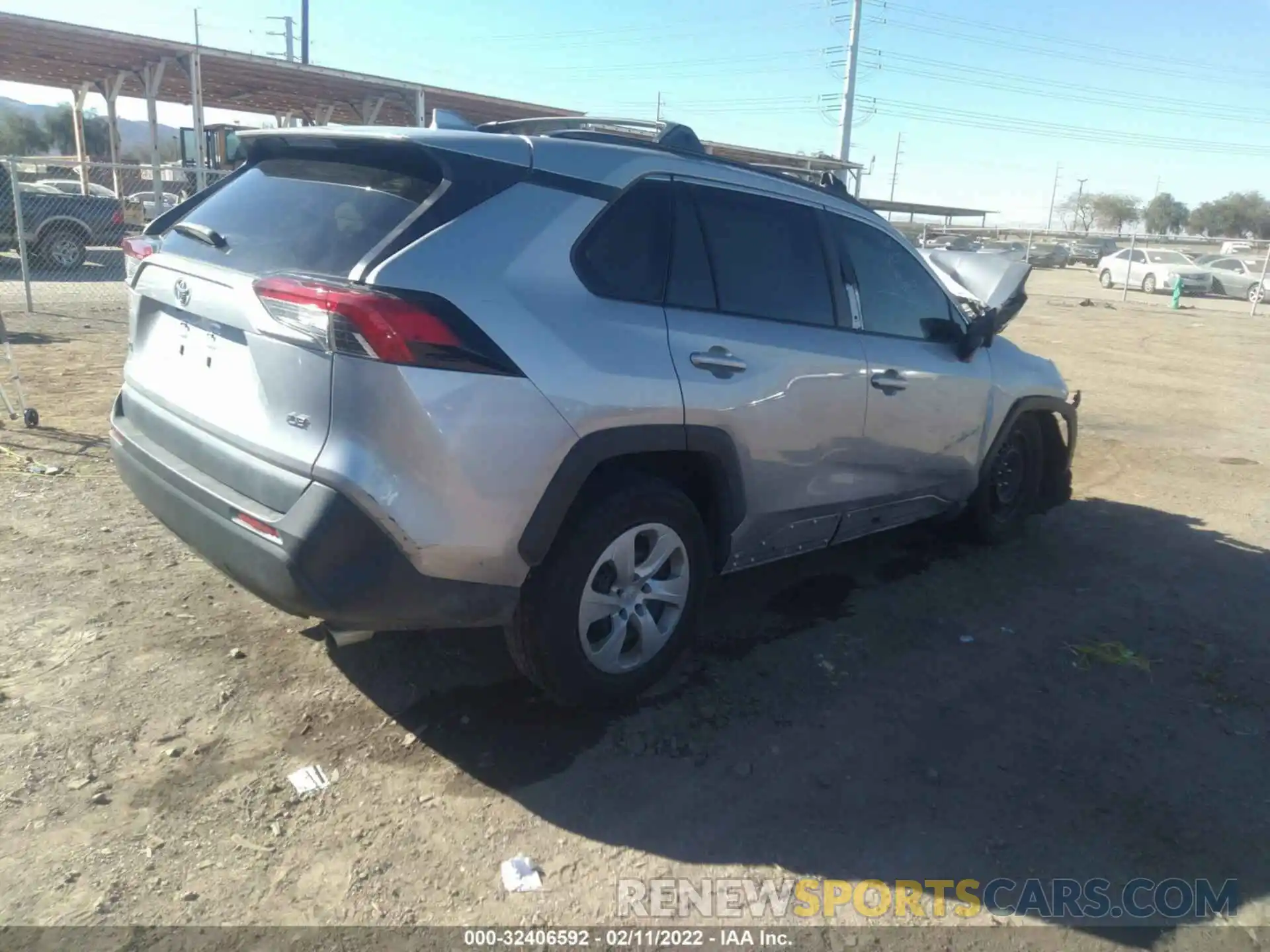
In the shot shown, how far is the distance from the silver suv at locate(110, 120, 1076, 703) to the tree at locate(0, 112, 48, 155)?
61.5 meters

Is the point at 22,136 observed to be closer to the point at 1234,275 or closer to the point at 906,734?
the point at 1234,275

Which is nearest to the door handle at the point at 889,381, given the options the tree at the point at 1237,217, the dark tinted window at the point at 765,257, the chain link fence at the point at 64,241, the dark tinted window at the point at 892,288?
the dark tinted window at the point at 892,288

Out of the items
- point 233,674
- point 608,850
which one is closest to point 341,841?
point 608,850

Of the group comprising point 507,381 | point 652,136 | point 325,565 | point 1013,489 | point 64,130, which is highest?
point 64,130

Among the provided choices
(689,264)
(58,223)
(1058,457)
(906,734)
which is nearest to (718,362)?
(689,264)

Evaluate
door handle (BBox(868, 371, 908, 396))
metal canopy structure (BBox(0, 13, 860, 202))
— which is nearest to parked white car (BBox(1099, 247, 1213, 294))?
metal canopy structure (BBox(0, 13, 860, 202))

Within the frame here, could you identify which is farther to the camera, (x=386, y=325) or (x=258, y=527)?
(x=258, y=527)

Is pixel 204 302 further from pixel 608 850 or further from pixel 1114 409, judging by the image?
pixel 1114 409

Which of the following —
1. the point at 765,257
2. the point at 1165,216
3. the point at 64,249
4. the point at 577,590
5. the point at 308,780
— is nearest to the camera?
the point at 308,780

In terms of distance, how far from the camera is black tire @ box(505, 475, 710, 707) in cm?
318

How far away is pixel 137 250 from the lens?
12.2ft

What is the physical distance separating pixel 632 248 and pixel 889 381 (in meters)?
1.58

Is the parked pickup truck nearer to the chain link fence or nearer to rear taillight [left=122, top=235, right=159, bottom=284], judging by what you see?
the chain link fence

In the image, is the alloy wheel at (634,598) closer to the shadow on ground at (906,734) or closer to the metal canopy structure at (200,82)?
the shadow on ground at (906,734)
